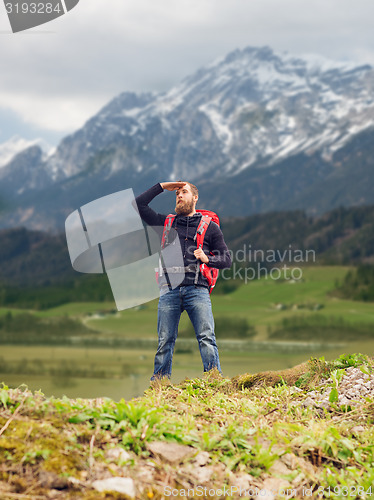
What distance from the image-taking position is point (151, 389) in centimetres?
953

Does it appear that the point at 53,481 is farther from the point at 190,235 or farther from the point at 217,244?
the point at 217,244

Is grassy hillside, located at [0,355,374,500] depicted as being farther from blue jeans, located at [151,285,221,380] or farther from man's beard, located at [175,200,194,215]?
man's beard, located at [175,200,194,215]

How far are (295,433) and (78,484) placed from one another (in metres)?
2.95

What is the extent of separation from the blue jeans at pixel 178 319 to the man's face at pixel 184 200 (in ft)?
4.74

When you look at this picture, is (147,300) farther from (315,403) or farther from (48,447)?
(48,447)

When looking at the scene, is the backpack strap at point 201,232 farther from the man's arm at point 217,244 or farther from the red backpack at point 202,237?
the man's arm at point 217,244

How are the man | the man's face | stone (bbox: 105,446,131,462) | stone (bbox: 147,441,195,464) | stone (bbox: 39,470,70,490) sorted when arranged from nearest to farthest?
stone (bbox: 39,470,70,490) < stone (bbox: 105,446,131,462) < stone (bbox: 147,441,195,464) < the man < the man's face

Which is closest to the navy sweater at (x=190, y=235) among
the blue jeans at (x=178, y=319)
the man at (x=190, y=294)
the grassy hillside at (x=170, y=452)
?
the man at (x=190, y=294)

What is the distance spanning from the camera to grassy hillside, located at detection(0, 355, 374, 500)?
5.07m

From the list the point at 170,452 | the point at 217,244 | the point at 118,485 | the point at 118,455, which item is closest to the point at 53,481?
the point at 118,485

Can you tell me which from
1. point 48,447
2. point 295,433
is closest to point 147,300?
point 295,433

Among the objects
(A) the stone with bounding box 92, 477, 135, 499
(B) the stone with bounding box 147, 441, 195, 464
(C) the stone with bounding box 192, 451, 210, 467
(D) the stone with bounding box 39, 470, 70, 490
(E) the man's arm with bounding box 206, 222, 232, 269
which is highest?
(E) the man's arm with bounding box 206, 222, 232, 269

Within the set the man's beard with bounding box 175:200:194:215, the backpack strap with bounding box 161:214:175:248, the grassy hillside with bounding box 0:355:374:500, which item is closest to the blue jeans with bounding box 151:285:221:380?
the backpack strap with bounding box 161:214:175:248

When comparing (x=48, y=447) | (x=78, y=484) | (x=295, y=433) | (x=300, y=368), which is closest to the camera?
(x=78, y=484)
